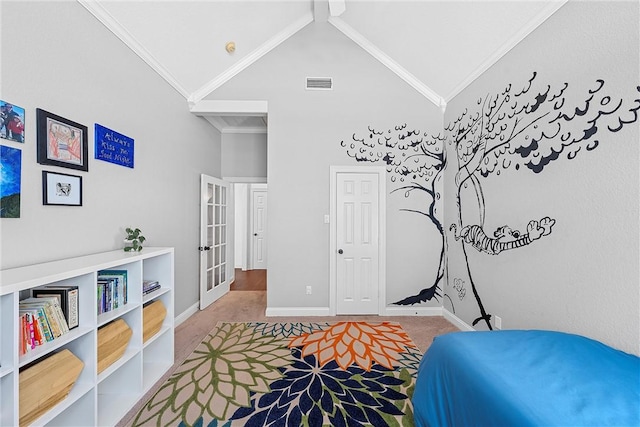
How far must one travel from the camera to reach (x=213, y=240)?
3.99m

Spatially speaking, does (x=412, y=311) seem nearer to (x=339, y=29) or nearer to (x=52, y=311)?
(x=52, y=311)

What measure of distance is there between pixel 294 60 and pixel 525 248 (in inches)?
134

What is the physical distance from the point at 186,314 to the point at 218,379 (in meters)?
1.53

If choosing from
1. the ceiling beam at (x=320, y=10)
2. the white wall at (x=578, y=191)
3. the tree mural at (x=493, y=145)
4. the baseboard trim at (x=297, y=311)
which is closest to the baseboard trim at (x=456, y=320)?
the tree mural at (x=493, y=145)

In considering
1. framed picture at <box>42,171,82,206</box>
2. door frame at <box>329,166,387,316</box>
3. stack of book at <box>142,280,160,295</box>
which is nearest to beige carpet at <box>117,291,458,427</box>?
door frame at <box>329,166,387,316</box>

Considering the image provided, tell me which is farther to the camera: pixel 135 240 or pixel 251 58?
pixel 251 58

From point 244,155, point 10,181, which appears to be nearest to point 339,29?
point 244,155

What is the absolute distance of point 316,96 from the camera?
3.49 meters

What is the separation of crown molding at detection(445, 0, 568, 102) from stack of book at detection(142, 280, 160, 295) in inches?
144

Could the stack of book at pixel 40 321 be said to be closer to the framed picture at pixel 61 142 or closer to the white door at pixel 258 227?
the framed picture at pixel 61 142

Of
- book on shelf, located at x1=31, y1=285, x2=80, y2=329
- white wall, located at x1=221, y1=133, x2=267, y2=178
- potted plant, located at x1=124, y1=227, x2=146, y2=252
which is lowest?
book on shelf, located at x1=31, y1=285, x2=80, y2=329

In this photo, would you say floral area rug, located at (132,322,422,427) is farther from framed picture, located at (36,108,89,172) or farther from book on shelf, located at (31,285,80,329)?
framed picture, located at (36,108,89,172)

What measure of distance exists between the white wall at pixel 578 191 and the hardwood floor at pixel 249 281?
12.2 ft

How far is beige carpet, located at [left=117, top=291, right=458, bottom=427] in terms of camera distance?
2713 millimetres
